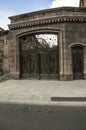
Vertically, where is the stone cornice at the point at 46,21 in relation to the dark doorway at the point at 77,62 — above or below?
above

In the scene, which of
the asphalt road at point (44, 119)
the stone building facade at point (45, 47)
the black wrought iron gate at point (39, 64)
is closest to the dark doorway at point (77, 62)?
the stone building facade at point (45, 47)

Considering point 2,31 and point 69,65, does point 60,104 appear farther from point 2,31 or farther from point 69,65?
point 2,31

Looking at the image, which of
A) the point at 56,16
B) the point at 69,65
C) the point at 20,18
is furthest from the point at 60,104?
the point at 20,18

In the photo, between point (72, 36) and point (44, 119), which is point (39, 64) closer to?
point (72, 36)

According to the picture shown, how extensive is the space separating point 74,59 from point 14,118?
11.6 metres

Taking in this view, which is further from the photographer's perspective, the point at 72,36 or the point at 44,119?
the point at 72,36

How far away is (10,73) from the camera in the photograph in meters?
20.5

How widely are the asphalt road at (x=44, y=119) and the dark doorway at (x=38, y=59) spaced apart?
1003 cm

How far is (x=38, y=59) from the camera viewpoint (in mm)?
20094

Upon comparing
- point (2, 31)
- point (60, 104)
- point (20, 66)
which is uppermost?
point (2, 31)

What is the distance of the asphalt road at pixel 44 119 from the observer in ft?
22.0

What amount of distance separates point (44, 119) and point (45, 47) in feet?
42.5

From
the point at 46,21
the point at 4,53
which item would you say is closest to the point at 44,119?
the point at 46,21

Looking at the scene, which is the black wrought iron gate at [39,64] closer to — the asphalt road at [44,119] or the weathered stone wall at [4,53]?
the weathered stone wall at [4,53]
